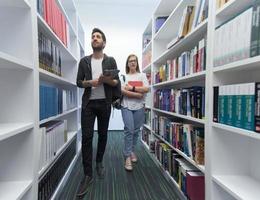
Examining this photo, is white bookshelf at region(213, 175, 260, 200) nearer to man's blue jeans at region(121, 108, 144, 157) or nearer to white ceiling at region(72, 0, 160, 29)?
man's blue jeans at region(121, 108, 144, 157)

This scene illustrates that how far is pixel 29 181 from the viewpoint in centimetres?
125

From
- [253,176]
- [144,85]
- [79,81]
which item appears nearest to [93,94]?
[79,81]

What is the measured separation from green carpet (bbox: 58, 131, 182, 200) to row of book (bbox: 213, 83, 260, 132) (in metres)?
1.02

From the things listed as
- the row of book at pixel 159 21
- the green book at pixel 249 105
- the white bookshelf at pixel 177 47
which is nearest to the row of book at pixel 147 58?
the white bookshelf at pixel 177 47

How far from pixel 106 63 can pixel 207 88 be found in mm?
1100

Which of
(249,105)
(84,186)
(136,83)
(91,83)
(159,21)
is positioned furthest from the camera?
(159,21)

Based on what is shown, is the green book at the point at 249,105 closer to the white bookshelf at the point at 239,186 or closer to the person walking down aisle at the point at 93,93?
the white bookshelf at the point at 239,186

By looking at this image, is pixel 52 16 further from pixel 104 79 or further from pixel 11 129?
pixel 11 129

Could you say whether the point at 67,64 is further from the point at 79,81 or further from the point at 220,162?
the point at 220,162

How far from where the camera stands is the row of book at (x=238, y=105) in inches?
38.7

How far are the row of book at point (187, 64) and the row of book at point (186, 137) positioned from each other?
0.46m

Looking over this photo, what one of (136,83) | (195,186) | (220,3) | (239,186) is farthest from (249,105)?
(136,83)

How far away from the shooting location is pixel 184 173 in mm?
1806

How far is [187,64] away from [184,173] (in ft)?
2.93
